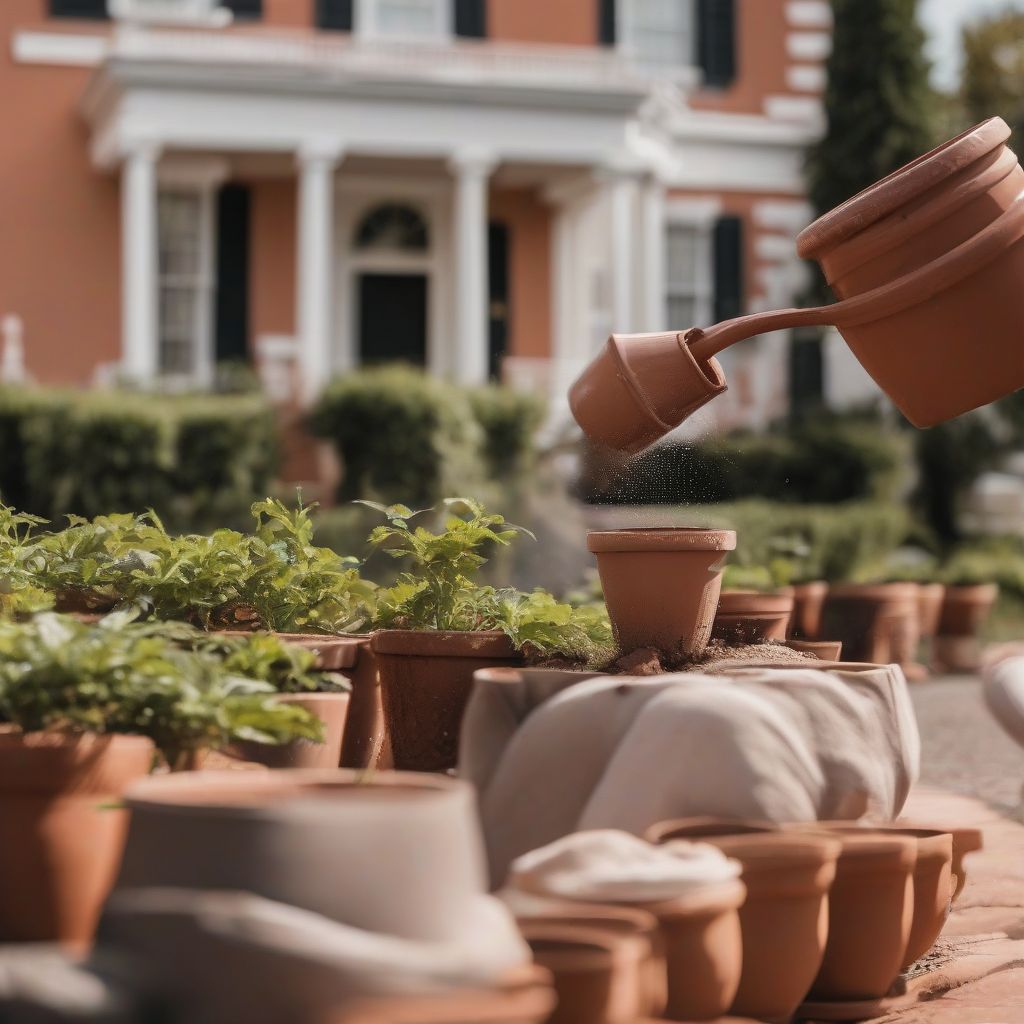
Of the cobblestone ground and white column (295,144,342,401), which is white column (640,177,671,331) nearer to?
white column (295,144,342,401)

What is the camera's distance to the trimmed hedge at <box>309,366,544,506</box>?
14.3 metres

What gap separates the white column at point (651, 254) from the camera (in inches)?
691

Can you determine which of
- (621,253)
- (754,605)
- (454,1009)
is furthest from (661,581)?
(621,253)

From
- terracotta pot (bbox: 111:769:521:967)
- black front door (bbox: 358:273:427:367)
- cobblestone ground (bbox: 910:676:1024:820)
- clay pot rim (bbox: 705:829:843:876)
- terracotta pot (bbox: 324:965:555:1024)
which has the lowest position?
cobblestone ground (bbox: 910:676:1024:820)

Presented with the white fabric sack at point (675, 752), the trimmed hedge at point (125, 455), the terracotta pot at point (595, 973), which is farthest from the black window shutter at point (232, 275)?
the terracotta pot at point (595, 973)

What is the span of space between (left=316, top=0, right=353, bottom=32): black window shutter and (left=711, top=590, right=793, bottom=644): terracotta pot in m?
14.7

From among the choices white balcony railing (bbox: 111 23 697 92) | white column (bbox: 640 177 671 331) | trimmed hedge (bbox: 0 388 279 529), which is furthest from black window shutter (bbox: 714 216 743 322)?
trimmed hedge (bbox: 0 388 279 529)

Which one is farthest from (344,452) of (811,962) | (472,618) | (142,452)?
(811,962)

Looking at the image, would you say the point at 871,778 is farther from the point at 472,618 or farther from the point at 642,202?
the point at 642,202

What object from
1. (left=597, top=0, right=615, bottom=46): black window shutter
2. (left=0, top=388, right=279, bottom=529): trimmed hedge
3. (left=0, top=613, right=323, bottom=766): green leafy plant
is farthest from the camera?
(left=597, top=0, right=615, bottom=46): black window shutter

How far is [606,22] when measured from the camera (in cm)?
1889

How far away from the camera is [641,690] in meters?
3.20

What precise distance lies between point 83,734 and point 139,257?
13538 mm

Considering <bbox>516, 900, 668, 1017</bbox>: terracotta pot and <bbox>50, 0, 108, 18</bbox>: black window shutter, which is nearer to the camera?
<bbox>516, 900, 668, 1017</bbox>: terracotta pot
